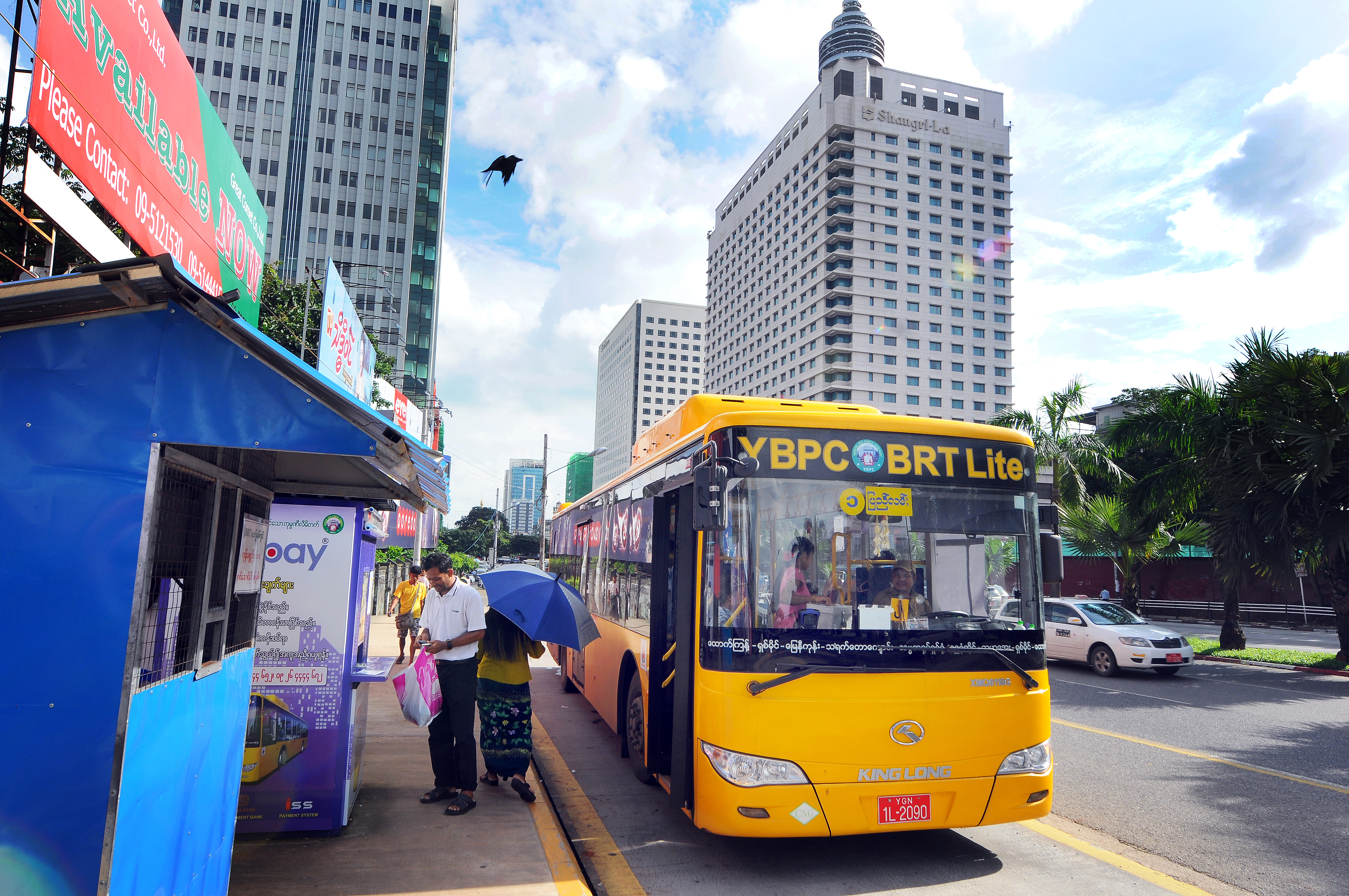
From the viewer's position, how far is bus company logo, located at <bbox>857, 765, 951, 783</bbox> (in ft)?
15.3

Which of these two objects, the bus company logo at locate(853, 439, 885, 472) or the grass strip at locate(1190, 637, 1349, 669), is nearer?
the bus company logo at locate(853, 439, 885, 472)

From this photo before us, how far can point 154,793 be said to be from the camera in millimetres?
2824

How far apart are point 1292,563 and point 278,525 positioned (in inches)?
689

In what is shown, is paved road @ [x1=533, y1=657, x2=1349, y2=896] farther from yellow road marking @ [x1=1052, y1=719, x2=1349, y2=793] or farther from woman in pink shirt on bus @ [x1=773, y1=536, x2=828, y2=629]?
woman in pink shirt on bus @ [x1=773, y1=536, x2=828, y2=629]

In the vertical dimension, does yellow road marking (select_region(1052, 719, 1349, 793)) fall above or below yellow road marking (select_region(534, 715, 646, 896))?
above

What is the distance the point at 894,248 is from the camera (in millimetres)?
101062

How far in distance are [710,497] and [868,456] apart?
114 cm

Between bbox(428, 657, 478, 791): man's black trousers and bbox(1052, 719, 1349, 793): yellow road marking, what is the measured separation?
7.29 metres

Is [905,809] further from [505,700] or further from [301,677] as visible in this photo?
[301,677]

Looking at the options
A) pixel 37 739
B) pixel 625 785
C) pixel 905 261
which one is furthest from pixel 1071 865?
pixel 905 261

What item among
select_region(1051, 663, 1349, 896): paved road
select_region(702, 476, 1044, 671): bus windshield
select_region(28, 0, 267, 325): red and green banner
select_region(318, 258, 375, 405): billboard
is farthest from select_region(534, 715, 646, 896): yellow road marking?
select_region(318, 258, 375, 405): billboard

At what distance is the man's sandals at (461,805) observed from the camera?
5.59 meters

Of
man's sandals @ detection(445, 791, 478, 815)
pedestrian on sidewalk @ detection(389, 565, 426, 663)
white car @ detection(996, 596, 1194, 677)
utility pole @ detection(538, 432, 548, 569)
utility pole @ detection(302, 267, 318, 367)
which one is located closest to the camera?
man's sandals @ detection(445, 791, 478, 815)

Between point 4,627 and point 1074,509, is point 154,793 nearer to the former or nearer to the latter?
point 4,627
